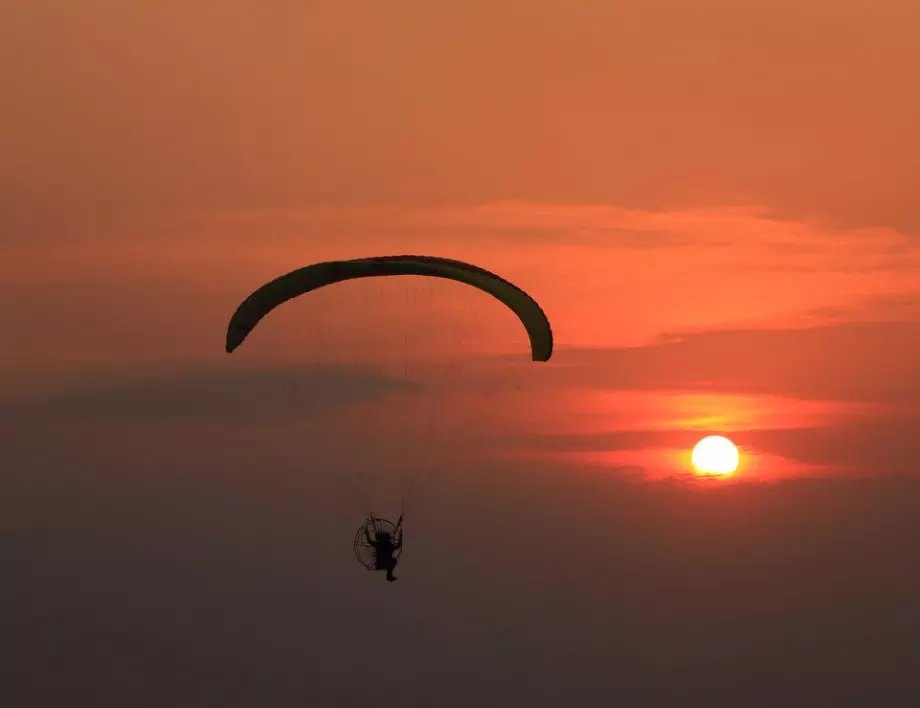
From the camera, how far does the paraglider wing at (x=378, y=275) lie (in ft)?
176

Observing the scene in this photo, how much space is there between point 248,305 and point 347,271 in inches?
145

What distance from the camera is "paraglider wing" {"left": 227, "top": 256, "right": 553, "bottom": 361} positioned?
53.6 m

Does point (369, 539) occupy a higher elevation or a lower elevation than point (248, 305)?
lower

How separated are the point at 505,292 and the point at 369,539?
940 cm

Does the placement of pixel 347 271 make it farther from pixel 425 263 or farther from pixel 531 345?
pixel 531 345

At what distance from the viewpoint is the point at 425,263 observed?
53656 mm

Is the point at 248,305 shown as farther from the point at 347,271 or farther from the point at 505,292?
the point at 505,292

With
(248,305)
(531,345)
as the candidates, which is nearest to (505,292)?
(531,345)

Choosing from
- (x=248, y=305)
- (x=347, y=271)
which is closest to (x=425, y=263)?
(x=347, y=271)

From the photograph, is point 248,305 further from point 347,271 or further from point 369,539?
point 369,539

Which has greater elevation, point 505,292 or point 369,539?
point 505,292

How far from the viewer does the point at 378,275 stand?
5353 centimetres

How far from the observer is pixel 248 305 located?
181 feet

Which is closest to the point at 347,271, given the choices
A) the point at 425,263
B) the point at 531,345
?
the point at 425,263
